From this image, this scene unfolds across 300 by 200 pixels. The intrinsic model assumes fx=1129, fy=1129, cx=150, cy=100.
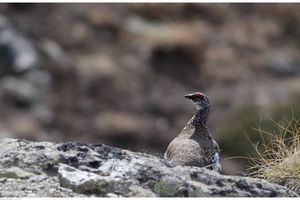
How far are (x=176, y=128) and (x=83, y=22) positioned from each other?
13.3 metres

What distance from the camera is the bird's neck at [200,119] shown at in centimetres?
1309

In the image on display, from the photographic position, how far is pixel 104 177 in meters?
9.81

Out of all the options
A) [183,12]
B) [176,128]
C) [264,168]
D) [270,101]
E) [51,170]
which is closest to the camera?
[51,170]

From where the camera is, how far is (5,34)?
4891 cm

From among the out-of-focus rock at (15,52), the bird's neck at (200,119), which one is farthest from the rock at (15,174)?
the out-of-focus rock at (15,52)

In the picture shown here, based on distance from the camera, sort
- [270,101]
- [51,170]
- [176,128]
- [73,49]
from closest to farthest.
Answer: [51,170] < [270,101] < [176,128] < [73,49]

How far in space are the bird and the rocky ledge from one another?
4.48 feet

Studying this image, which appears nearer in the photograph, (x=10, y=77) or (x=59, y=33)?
(x=10, y=77)

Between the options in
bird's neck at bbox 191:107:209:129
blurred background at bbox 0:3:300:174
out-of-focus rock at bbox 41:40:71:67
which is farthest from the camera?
out-of-focus rock at bbox 41:40:71:67

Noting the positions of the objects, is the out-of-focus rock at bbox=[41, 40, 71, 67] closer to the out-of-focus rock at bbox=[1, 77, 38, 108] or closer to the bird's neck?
the out-of-focus rock at bbox=[1, 77, 38, 108]

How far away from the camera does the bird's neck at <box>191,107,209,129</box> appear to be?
13086 mm

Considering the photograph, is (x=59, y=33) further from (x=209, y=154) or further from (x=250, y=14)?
(x=209, y=154)

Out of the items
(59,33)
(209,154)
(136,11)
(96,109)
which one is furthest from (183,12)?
(209,154)

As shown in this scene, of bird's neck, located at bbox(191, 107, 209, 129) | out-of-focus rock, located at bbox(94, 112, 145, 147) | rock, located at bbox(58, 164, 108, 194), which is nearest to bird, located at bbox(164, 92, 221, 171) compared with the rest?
bird's neck, located at bbox(191, 107, 209, 129)
